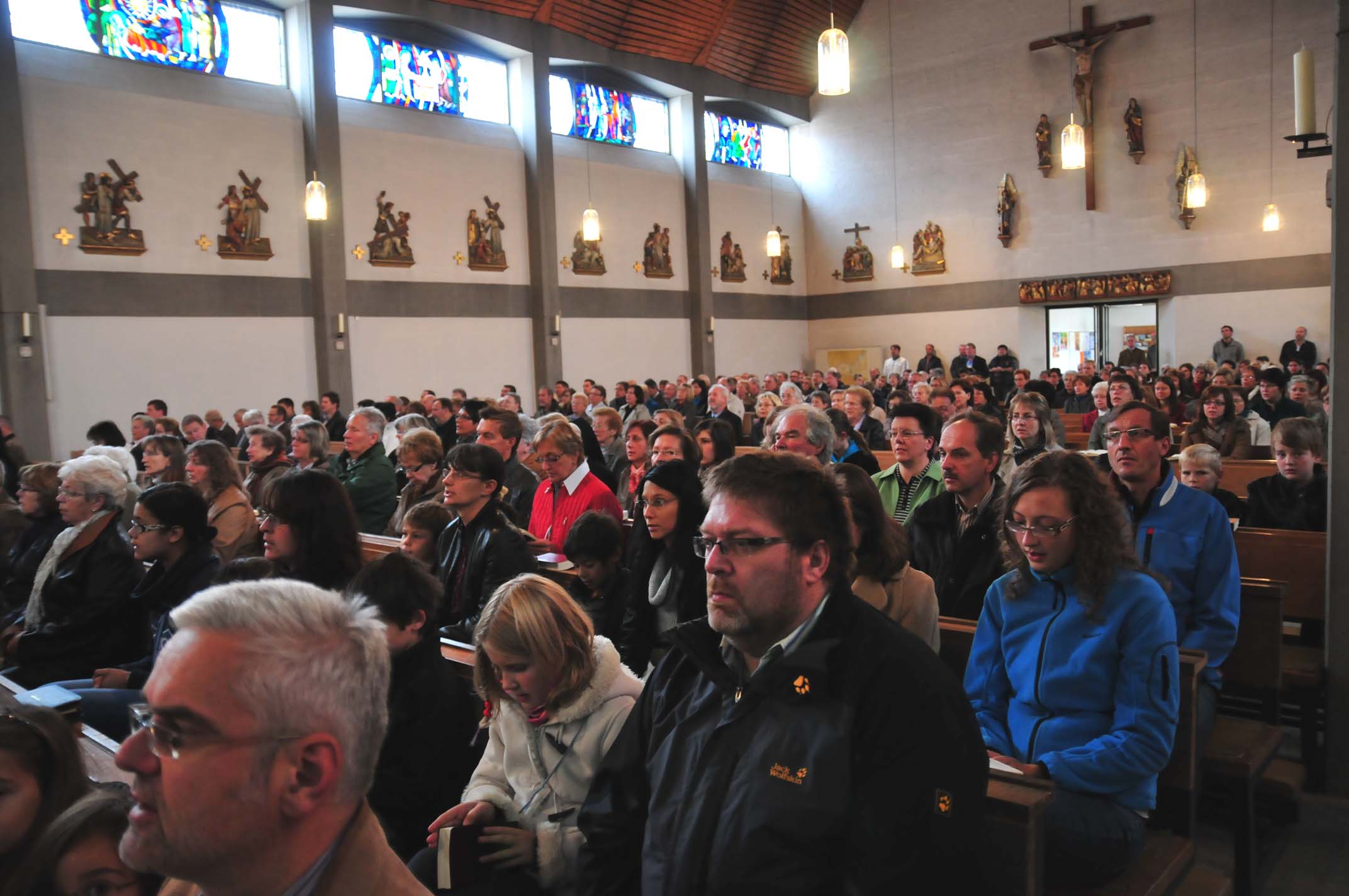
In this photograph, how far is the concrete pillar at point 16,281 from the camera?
11281 millimetres

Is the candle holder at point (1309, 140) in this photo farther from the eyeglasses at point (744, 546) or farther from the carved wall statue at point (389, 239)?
the carved wall statue at point (389, 239)

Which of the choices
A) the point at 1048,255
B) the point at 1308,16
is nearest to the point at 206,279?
the point at 1048,255

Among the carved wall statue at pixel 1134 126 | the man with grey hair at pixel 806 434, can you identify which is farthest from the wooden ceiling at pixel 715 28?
the man with grey hair at pixel 806 434

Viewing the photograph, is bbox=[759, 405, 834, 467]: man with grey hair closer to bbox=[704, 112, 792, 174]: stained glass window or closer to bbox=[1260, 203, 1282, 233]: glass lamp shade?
bbox=[1260, 203, 1282, 233]: glass lamp shade

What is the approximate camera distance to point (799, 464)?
1921 millimetres

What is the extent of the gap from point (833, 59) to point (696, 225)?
1243cm

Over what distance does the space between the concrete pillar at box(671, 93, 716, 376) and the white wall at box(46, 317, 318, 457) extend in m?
8.03

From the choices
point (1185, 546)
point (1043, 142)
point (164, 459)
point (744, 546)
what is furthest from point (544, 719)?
point (1043, 142)

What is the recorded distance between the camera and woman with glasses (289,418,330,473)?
21.3 ft

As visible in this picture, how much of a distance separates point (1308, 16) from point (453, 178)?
14199 mm

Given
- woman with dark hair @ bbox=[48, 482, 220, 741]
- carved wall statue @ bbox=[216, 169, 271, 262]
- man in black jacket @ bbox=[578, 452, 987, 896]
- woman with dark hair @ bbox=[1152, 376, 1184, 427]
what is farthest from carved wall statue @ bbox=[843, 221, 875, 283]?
man in black jacket @ bbox=[578, 452, 987, 896]

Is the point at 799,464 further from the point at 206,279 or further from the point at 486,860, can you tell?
the point at 206,279

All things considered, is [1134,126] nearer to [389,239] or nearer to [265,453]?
[389,239]

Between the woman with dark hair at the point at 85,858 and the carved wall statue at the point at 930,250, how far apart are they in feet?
66.3
